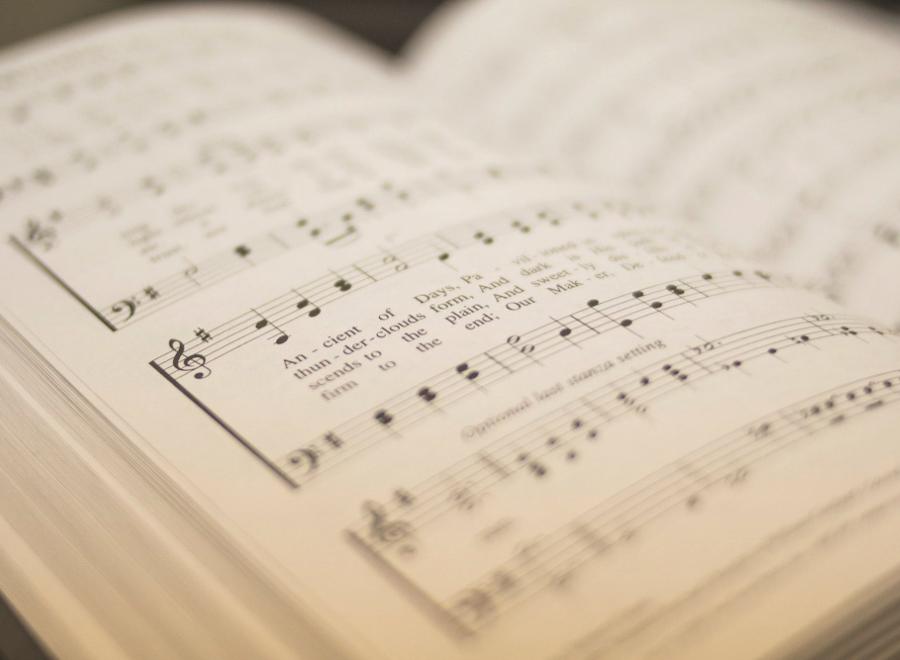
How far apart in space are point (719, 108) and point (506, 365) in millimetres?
507

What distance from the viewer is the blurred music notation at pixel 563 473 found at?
1.17 ft

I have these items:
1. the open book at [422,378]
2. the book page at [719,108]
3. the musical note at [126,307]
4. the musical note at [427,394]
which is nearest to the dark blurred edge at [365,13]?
the book page at [719,108]

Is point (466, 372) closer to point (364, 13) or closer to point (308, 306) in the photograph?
point (308, 306)

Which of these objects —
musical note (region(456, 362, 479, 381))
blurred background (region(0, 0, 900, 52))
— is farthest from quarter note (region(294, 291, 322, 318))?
blurred background (region(0, 0, 900, 52))

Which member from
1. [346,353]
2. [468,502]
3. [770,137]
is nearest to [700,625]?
[468,502]

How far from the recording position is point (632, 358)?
0.45 metres

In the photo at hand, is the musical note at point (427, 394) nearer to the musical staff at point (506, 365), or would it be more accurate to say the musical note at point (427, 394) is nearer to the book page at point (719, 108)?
the musical staff at point (506, 365)

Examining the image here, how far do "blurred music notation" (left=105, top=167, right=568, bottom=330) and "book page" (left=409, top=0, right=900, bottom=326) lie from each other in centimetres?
16

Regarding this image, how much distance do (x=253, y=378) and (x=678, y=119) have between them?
1.85ft

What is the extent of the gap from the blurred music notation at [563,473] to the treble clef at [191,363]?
0.14m

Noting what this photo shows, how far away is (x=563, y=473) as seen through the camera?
39 centimetres

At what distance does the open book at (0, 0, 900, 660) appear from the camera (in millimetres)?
357

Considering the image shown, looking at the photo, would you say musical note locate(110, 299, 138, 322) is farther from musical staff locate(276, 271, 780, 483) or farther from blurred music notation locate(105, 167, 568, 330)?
musical staff locate(276, 271, 780, 483)

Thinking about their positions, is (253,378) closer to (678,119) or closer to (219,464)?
(219,464)
